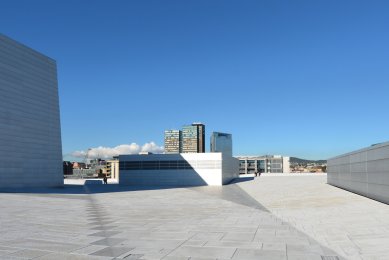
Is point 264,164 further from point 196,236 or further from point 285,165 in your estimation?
point 196,236

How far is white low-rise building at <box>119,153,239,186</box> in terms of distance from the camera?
180 ft

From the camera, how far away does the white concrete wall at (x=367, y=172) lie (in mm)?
19625

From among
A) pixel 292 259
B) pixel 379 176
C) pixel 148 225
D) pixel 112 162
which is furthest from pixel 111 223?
pixel 112 162

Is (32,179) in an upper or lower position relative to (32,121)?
lower

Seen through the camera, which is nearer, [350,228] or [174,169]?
[350,228]

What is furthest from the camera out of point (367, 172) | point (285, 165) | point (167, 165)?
point (285, 165)

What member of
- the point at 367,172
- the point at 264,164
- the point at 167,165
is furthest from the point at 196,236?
the point at 264,164

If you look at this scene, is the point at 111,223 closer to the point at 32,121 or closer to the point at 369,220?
the point at 369,220

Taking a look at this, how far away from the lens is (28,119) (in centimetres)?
4353

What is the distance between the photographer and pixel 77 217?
16688mm

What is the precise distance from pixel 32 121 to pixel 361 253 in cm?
4167

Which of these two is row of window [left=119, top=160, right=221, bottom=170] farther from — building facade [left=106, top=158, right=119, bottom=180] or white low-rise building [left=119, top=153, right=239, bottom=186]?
building facade [left=106, top=158, right=119, bottom=180]

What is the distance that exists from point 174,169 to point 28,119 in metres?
21.3

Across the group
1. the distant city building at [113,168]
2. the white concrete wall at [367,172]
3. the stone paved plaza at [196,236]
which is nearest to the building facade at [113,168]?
the distant city building at [113,168]
